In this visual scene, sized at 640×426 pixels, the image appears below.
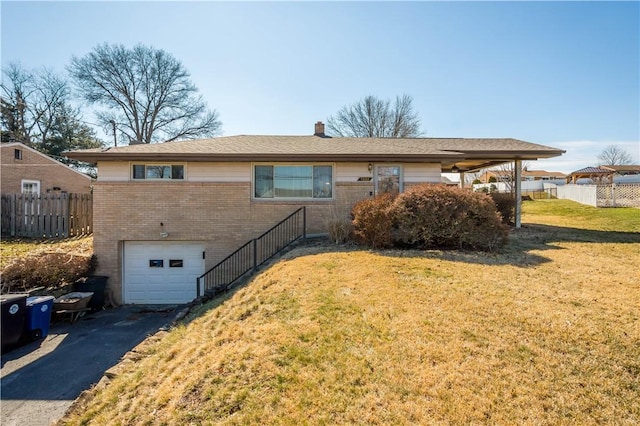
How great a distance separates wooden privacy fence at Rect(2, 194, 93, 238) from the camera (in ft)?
40.0

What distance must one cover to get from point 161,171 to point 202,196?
5.29 ft

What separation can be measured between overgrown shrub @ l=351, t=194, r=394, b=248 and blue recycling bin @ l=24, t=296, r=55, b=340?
300 inches

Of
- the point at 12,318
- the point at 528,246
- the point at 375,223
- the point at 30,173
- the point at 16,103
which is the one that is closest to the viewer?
the point at 12,318

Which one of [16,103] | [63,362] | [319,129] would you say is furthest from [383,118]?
[16,103]

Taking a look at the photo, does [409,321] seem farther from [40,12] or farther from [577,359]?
[40,12]

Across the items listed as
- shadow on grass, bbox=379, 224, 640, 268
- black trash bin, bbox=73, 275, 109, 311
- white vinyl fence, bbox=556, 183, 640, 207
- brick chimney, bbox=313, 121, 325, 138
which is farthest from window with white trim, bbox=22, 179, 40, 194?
white vinyl fence, bbox=556, 183, 640, 207

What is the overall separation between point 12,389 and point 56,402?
3.38 ft

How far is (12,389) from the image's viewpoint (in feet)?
16.7

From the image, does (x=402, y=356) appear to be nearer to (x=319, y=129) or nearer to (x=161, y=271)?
(x=161, y=271)

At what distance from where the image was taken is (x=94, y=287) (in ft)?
30.6

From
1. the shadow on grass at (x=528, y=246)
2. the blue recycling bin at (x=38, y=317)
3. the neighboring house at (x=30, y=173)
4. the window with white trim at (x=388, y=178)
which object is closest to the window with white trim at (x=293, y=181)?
the window with white trim at (x=388, y=178)

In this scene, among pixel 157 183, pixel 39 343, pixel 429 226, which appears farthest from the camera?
pixel 157 183

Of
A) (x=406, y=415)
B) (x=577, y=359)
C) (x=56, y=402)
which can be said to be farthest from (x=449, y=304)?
(x=56, y=402)

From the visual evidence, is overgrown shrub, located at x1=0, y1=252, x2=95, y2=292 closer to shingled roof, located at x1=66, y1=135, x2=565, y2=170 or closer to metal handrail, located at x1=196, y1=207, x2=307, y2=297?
shingled roof, located at x1=66, y1=135, x2=565, y2=170
